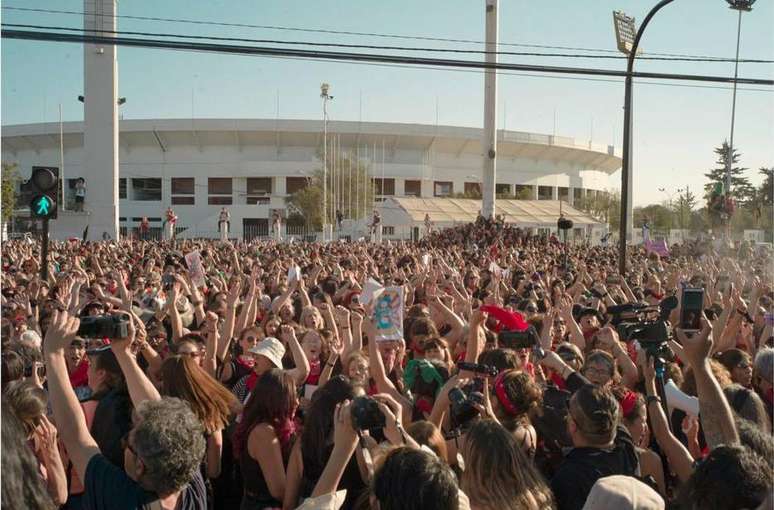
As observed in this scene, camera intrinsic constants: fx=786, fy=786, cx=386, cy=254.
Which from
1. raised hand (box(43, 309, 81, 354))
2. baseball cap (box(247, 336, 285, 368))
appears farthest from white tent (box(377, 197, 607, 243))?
raised hand (box(43, 309, 81, 354))

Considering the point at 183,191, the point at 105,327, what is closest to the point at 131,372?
the point at 105,327

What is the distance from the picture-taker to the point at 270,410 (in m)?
4.01

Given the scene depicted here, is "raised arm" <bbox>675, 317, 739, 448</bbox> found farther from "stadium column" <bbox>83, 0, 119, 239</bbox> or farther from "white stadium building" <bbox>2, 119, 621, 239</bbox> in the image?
"white stadium building" <bbox>2, 119, 621, 239</bbox>

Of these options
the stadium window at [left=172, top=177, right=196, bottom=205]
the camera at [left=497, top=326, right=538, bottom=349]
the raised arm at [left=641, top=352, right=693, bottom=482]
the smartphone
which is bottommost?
the raised arm at [left=641, top=352, right=693, bottom=482]

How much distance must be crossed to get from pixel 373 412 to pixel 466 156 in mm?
90689

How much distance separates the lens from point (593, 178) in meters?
105

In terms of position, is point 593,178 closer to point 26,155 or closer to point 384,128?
point 384,128

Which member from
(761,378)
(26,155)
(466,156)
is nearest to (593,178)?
(466,156)

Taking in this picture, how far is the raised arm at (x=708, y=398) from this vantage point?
3.45m

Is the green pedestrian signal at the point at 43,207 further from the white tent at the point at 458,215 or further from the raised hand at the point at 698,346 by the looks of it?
the white tent at the point at 458,215

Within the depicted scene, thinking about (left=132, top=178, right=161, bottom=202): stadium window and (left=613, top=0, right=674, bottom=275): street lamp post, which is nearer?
(left=613, top=0, right=674, bottom=275): street lamp post

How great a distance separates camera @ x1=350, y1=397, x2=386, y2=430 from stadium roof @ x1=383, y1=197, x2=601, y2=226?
55.2 meters

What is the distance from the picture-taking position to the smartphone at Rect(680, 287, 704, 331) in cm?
391

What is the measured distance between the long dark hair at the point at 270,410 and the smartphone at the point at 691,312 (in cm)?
203
